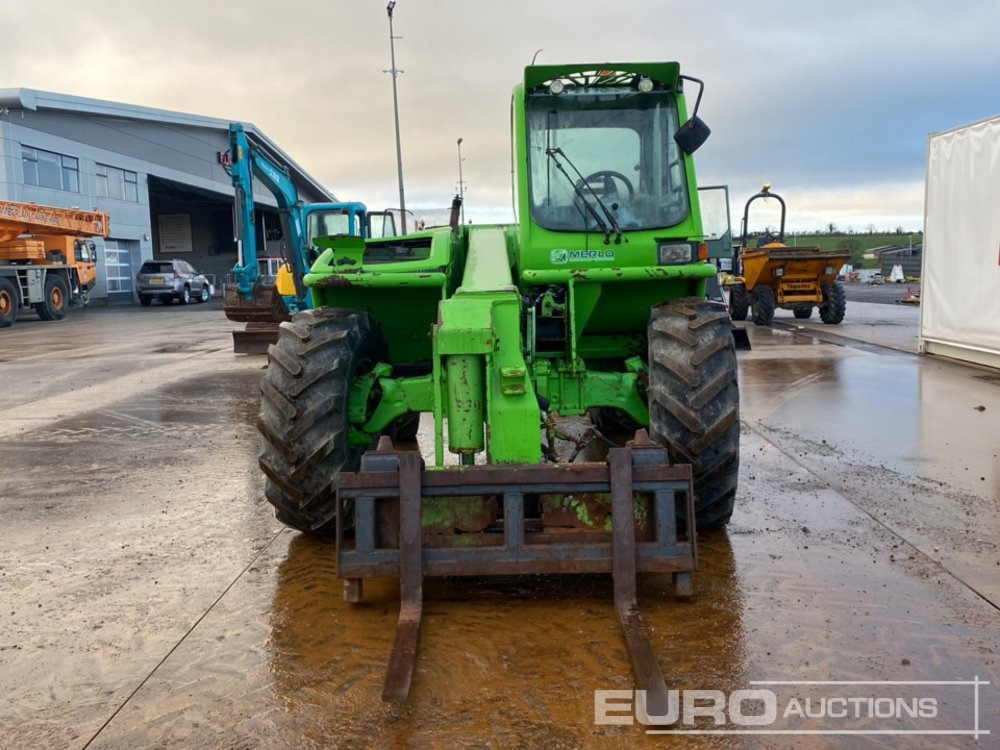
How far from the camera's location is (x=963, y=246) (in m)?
12.0

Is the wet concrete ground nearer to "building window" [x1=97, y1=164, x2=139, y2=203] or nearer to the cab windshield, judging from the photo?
the cab windshield

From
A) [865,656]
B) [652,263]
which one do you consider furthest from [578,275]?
[865,656]

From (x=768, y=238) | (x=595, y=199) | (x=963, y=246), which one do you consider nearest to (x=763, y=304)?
(x=768, y=238)

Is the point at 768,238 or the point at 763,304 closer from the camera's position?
the point at 763,304

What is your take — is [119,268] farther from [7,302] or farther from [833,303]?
[833,303]

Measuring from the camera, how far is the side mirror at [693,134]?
16.5ft

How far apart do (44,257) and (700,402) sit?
27.4 m

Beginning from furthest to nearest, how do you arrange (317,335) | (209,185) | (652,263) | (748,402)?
(209,185) → (748,402) → (652,263) → (317,335)

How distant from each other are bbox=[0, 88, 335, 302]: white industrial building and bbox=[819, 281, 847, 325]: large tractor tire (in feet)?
52.1

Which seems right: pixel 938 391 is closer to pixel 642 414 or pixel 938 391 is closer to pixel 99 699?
pixel 642 414

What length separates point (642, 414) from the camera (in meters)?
5.10

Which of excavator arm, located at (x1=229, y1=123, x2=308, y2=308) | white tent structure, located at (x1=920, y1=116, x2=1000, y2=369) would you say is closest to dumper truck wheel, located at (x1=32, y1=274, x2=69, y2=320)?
excavator arm, located at (x1=229, y1=123, x2=308, y2=308)

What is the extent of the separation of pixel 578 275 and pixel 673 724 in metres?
2.62

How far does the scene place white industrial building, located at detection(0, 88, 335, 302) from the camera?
98.9ft
